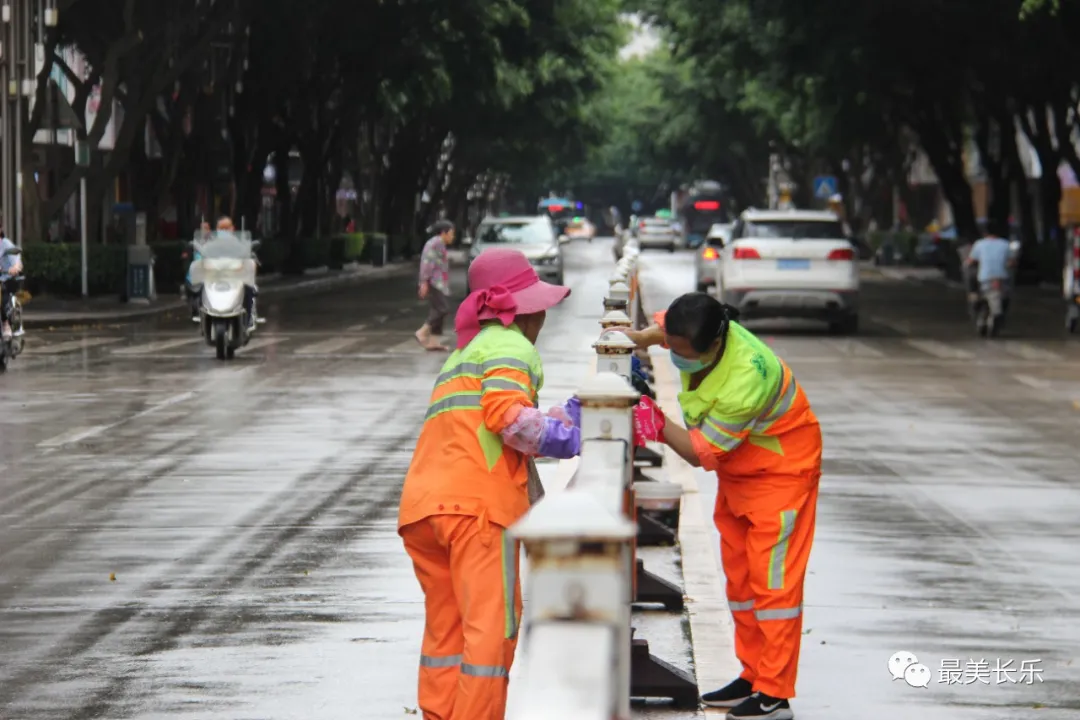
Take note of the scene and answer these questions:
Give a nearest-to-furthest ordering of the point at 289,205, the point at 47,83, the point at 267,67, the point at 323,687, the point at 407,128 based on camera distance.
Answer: the point at 323,687
the point at 47,83
the point at 267,67
the point at 289,205
the point at 407,128

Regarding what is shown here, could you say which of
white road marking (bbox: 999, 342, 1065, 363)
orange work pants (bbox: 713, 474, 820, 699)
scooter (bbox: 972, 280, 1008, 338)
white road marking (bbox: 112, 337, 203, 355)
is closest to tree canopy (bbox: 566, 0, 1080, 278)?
scooter (bbox: 972, 280, 1008, 338)

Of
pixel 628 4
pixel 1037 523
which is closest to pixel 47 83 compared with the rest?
pixel 628 4

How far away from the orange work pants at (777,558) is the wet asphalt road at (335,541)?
452mm

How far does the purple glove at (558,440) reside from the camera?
538 centimetres

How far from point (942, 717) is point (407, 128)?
60.9m

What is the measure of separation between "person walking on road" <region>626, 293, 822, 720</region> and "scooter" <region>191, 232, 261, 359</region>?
16983 millimetres

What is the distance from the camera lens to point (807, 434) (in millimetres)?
6574

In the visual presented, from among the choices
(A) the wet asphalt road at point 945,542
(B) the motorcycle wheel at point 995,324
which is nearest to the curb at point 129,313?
(A) the wet asphalt road at point 945,542

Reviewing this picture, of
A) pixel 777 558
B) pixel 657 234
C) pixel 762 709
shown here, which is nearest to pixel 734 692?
pixel 762 709

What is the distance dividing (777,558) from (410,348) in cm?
1929

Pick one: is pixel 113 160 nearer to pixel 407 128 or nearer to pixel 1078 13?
pixel 1078 13

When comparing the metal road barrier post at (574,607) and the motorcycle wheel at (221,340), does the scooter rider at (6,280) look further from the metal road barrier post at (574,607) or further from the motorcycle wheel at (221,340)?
the metal road barrier post at (574,607)

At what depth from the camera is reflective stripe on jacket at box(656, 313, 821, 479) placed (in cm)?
630

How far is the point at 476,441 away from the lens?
5.45 meters
